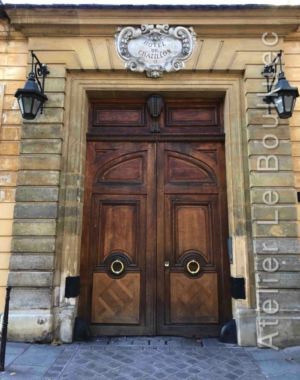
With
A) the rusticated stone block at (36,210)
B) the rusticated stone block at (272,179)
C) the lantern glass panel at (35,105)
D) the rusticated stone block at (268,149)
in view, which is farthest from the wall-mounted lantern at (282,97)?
the rusticated stone block at (36,210)

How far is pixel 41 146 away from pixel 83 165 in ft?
2.23

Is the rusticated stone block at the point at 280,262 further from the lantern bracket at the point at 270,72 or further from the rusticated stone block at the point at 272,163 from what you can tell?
the lantern bracket at the point at 270,72

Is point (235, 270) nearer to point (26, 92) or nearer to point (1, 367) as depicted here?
point (1, 367)

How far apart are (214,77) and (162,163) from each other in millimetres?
1575

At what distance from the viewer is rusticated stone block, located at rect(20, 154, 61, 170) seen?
16.0ft

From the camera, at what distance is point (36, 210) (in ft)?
15.7

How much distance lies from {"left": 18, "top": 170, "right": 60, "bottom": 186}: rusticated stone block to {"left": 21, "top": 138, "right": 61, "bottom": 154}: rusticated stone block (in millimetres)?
306

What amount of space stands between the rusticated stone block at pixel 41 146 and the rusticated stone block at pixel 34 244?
1280 millimetres

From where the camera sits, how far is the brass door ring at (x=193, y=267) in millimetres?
4930

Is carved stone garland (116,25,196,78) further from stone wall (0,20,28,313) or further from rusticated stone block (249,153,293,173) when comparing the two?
rusticated stone block (249,153,293,173)

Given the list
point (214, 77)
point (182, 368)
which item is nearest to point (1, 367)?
point (182, 368)

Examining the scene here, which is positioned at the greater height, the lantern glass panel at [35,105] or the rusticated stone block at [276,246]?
the lantern glass panel at [35,105]

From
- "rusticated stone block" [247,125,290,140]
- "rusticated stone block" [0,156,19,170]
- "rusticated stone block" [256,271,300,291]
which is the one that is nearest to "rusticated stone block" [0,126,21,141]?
"rusticated stone block" [0,156,19,170]

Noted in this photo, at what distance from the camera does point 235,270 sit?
4738 millimetres
